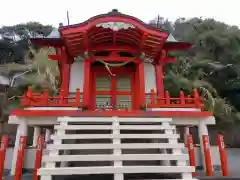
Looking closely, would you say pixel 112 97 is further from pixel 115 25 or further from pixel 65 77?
pixel 115 25

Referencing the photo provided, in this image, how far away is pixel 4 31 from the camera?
4162 cm

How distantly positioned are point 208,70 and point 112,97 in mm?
16312

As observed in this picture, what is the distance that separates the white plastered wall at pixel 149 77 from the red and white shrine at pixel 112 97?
0.04 meters

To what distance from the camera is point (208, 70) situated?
2308 centimetres

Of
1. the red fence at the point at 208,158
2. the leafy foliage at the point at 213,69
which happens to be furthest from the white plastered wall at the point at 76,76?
the leafy foliage at the point at 213,69

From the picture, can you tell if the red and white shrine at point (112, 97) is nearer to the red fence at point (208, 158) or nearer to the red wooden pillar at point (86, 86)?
the red wooden pillar at point (86, 86)

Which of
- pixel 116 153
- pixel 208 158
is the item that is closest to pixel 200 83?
pixel 208 158

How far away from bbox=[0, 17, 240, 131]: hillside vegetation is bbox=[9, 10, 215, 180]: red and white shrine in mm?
7701

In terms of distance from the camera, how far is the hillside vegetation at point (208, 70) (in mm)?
18156

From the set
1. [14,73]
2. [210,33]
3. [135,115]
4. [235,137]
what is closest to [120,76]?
[135,115]

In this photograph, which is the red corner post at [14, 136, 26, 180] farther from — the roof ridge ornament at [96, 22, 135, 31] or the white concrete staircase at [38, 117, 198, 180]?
the roof ridge ornament at [96, 22, 135, 31]

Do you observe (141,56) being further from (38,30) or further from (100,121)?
(38,30)

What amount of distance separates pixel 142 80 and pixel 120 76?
1362mm

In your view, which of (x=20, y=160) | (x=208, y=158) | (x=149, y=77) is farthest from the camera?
(x=149, y=77)
